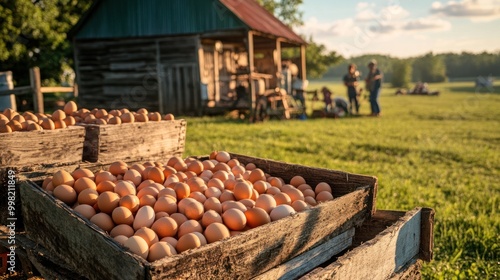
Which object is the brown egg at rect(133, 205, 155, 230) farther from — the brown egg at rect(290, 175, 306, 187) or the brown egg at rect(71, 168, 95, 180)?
the brown egg at rect(290, 175, 306, 187)

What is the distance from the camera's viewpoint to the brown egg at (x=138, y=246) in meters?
1.86

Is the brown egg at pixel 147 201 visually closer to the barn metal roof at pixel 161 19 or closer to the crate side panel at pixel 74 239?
the crate side panel at pixel 74 239

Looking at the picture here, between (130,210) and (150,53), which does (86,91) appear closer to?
(150,53)

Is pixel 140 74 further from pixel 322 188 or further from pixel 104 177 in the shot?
pixel 322 188

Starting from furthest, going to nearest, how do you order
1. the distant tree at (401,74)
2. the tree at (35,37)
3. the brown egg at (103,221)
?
1. the distant tree at (401,74)
2. the tree at (35,37)
3. the brown egg at (103,221)

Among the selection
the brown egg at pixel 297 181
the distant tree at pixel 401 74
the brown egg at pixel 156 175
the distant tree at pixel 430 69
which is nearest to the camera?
the brown egg at pixel 156 175

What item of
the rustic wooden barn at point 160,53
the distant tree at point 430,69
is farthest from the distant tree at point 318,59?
the distant tree at point 430,69

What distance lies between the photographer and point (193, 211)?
2375mm

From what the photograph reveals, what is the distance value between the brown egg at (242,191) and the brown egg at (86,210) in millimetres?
888

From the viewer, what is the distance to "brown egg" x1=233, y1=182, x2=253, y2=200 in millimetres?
2711

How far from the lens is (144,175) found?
299cm

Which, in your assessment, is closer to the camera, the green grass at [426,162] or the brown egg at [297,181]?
the brown egg at [297,181]

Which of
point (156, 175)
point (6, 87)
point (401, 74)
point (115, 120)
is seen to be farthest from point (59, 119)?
point (401, 74)

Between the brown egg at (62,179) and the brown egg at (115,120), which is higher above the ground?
the brown egg at (115,120)
